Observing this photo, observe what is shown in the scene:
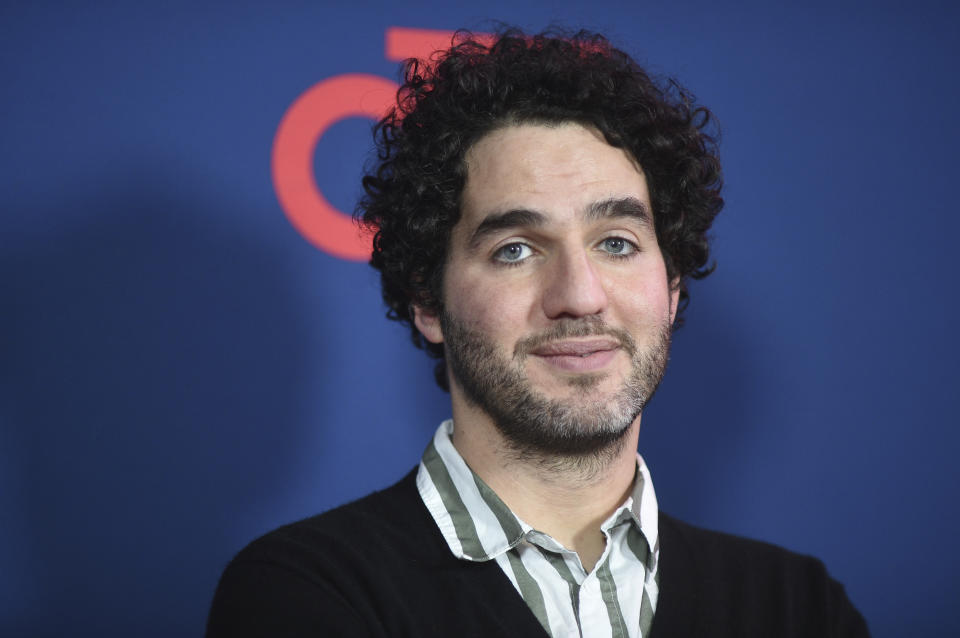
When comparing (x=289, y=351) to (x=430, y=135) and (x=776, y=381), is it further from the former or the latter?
(x=776, y=381)

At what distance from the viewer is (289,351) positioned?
1729mm

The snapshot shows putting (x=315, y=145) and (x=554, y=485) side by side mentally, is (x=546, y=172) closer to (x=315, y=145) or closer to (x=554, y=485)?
A: (x=554, y=485)

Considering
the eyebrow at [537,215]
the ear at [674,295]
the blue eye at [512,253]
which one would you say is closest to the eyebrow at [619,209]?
the eyebrow at [537,215]

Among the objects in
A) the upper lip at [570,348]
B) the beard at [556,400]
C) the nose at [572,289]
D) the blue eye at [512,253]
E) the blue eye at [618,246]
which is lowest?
the beard at [556,400]

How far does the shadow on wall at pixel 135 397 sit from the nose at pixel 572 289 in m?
0.67

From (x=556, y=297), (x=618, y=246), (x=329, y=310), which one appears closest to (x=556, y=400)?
(x=556, y=297)

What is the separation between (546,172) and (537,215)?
7 cm

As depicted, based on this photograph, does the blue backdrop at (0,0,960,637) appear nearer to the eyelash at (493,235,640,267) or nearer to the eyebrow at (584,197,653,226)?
the eyelash at (493,235,640,267)

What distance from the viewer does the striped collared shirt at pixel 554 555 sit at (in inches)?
46.6

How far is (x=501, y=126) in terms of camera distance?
4.60 ft

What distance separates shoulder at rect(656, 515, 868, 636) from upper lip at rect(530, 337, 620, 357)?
329 mm

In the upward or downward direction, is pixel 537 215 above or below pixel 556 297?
above

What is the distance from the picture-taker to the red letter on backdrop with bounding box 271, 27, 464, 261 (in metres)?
1.74

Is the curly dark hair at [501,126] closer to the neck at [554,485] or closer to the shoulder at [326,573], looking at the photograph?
the neck at [554,485]
